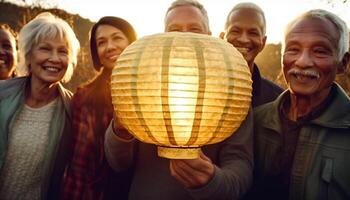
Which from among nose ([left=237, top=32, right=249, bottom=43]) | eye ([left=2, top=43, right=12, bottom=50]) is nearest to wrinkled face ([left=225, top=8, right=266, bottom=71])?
nose ([left=237, top=32, right=249, bottom=43])

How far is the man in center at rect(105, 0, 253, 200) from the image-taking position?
66.2 inches

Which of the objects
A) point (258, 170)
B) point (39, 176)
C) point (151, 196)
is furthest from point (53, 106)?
point (258, 170)

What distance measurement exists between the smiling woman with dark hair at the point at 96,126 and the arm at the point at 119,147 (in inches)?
30.5

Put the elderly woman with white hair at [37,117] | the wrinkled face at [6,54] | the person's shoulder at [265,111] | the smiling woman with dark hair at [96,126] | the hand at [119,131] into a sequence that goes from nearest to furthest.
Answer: the hand at [119,131] < the person's shoulder at [265,111] < the smiling woman with dark hair at [96,126] < the elderly woman with white hair at [37,117] < the wrinkled face at [6,54]

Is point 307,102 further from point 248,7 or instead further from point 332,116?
point 248,7

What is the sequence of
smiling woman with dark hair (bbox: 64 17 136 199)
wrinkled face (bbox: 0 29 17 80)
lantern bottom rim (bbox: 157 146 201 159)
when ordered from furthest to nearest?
wrinkled face (bbox: 0 29 17 80) < smiling woman with dark hair (bbox: 64 17 136 199) < lantern bottom rim (bbox: 157 146 201 159)

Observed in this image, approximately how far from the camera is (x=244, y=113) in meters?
1.56

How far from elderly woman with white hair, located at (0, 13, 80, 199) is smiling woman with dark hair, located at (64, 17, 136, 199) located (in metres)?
0.18

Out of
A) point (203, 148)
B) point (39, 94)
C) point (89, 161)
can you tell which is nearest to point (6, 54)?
point (39, 94)

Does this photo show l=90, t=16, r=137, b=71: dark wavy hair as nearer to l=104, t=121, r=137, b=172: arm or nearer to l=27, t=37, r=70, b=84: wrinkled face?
l=27, t=37, r=70, b=84: wrinkled face

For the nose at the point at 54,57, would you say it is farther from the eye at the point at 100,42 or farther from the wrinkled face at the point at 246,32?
the wrinkled face at the point at 246,32

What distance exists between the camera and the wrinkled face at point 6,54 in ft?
13.5

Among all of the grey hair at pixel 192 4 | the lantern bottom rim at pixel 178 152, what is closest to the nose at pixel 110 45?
the grey hair at pixel 192 4

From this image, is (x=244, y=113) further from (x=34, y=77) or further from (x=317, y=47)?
(x=34, y=77)
